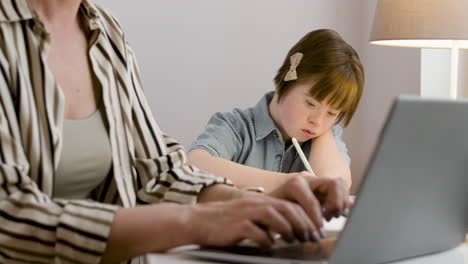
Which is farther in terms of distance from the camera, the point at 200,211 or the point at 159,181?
the point at 159,181

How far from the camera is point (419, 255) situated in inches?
32.5

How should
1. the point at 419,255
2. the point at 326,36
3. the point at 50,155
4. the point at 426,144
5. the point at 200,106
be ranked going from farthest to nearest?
the point at 200,106 → the point at 326,36 → the point at 50,155 → the point at 419,255 → the point at 426,144

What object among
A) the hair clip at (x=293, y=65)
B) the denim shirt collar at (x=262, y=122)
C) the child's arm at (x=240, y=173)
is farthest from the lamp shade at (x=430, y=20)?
the child's arm at (x=240, y=173)

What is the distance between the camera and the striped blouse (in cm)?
78

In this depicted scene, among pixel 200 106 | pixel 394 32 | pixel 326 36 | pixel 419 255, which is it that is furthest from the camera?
pixel 200 106

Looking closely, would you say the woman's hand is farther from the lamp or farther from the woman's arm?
the lamp

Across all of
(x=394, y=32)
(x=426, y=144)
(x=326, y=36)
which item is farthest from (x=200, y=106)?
(x=426, y=144)

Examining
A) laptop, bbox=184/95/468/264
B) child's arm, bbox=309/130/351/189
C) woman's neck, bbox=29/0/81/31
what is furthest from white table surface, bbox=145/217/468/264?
child's arm, bbox=309/130/351/189

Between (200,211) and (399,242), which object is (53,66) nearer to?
(200,211)

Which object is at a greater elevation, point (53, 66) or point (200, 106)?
point (53, 66)

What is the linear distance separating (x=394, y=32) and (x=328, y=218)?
120 cm

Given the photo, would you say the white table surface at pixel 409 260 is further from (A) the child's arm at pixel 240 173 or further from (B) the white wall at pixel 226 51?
(B) the white wall at pixel 226 51

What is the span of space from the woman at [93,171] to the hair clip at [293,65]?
977mm

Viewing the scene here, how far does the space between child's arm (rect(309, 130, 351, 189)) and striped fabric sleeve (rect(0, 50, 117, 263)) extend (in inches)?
47.4
